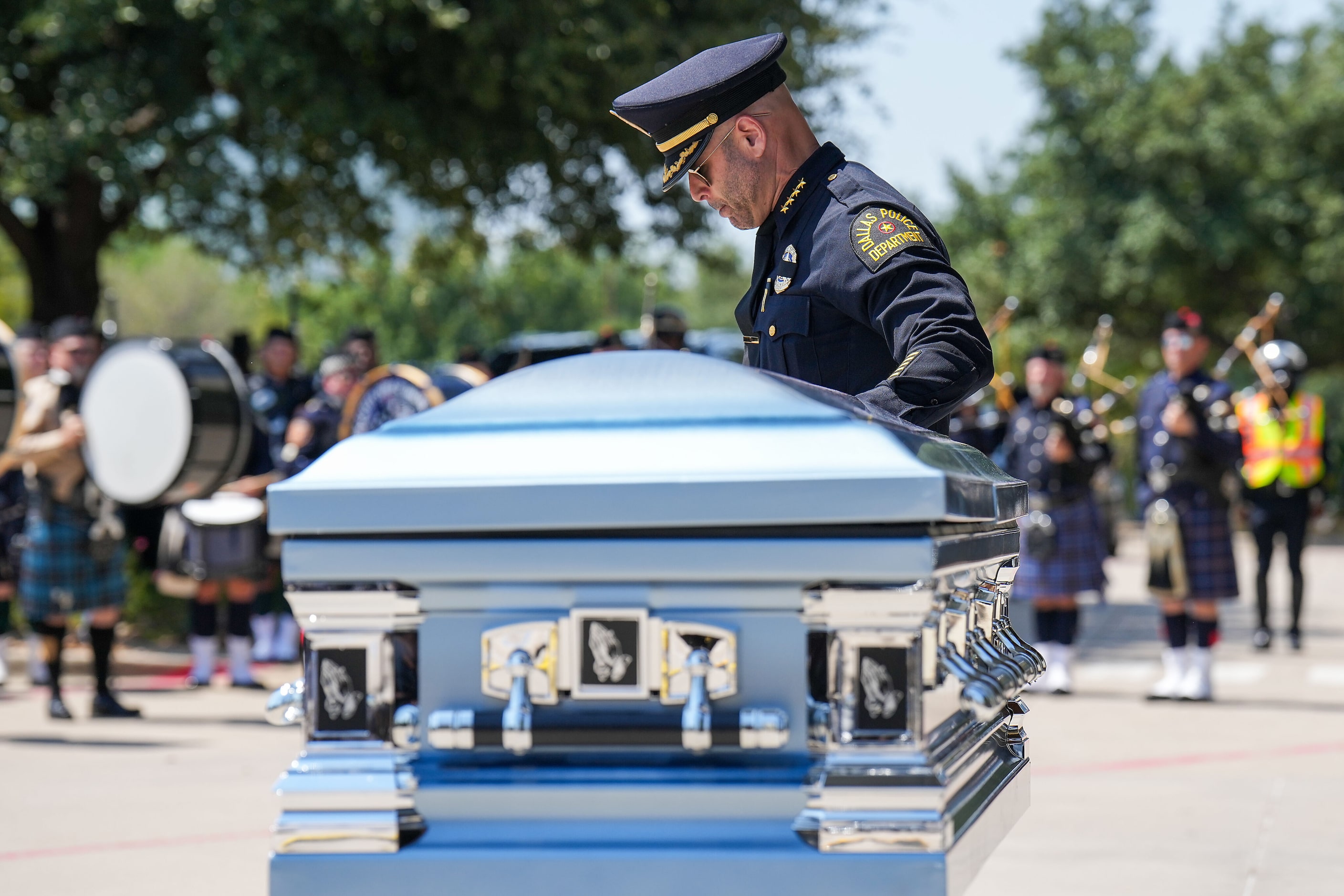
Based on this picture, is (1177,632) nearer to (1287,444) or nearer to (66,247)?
(1287,444)

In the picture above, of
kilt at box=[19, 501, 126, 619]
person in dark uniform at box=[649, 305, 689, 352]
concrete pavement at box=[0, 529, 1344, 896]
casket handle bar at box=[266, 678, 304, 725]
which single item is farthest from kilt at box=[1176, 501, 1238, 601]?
casket handle bar at box=[266, 678, 304, 725]

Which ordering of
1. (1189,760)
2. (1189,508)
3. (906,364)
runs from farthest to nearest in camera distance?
(1189,508) < (1189,760) < (906,364)

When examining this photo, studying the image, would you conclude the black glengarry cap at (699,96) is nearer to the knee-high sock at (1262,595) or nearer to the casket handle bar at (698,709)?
the casket handle bar at (698,709)

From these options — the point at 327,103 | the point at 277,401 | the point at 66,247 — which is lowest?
the point at 277,401

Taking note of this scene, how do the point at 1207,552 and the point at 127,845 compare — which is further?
the point at 1207,552

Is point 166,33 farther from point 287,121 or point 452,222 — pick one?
point 452,222

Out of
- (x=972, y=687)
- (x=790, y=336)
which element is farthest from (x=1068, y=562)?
(x=972, y=687)

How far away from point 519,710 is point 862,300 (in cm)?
92

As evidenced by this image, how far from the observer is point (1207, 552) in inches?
325

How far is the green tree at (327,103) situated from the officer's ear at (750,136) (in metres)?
7.80

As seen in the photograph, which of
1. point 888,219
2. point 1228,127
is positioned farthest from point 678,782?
point 1228,127

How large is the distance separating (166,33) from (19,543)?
4.49 metres

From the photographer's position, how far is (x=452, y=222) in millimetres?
14547

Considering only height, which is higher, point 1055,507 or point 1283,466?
point 1283,466
